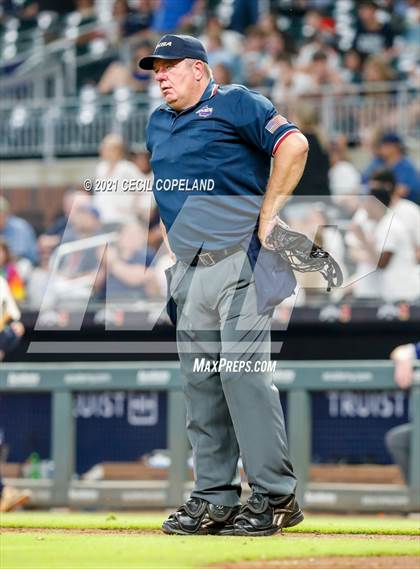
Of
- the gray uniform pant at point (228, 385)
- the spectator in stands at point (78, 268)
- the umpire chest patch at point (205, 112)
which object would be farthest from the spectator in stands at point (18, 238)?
the umpire chest patch at point (205, 112)

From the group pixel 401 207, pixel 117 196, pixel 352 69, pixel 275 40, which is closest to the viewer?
pixel 401 207

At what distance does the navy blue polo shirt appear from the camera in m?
5.80

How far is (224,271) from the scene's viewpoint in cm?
588

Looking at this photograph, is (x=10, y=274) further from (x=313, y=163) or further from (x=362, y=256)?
(x=362, y=256)

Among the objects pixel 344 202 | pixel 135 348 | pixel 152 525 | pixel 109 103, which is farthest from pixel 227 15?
pixel 152 525

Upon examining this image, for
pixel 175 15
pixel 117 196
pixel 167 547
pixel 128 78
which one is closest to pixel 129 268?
pixel 117 196

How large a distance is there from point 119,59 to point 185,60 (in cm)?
1119

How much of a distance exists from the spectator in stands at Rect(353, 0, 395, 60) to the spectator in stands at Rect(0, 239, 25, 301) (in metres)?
5.08

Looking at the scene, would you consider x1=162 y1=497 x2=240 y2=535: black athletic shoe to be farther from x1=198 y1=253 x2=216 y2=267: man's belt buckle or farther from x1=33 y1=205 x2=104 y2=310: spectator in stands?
x1=33 y1=205 x2=104 y2=310: spectator in stands

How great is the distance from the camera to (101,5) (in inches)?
708

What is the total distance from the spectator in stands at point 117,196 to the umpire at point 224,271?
5.84m

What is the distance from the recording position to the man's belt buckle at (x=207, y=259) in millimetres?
5871

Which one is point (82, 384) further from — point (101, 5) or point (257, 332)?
point (101, 5)

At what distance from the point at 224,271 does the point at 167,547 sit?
4.02 ft
